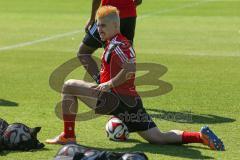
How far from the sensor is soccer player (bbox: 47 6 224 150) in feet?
27.2

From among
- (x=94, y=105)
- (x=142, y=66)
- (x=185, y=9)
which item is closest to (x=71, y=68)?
(x=142, y=66)

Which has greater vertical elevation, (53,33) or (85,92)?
(85,92)

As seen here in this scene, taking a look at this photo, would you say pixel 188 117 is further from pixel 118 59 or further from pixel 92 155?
pixel 92 155

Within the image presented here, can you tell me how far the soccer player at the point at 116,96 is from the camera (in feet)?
27.2

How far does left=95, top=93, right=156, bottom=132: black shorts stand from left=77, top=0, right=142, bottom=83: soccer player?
8.77 feet

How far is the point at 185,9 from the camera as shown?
32312 mm

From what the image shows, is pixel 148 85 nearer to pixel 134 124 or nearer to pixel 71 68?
pixel 71 68

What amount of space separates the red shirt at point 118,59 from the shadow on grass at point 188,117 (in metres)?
1.82

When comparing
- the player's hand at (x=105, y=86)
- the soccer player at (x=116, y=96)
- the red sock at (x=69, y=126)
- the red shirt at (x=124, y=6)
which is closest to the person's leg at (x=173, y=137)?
the soccer player at (x=116, y=96)

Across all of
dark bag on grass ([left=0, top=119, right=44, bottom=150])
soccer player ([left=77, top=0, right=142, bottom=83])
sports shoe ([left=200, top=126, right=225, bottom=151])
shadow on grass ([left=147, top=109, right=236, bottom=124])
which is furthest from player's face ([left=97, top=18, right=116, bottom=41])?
soccer player ([left=77, top=0, right=142, bottom=83])

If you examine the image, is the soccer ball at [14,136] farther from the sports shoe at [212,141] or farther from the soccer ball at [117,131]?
the sports shoe at [212,141]

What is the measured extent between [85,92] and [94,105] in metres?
0.22

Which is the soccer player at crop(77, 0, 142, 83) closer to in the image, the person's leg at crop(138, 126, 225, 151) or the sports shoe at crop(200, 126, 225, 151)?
the person's leg at crop(138, 126, 225, 151)

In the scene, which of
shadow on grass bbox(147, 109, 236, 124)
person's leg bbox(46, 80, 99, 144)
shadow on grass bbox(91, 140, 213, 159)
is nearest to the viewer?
shadow on grass bbox(91, 140, 213, 159)
